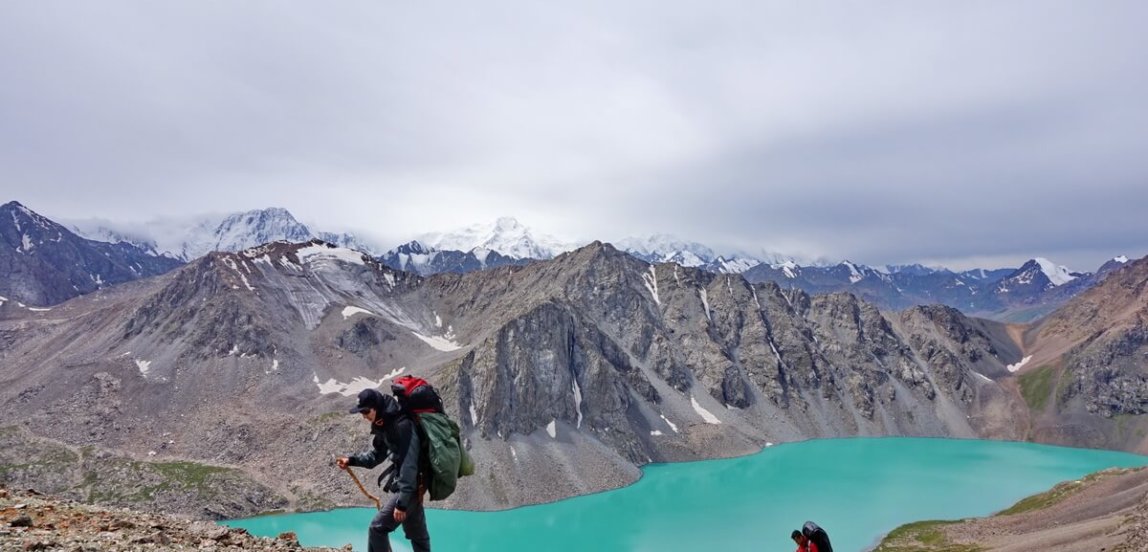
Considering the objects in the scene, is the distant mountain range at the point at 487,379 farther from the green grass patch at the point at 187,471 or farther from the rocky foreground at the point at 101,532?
the rocky foreground at the point at 101,532

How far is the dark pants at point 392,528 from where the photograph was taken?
10289 millimetres

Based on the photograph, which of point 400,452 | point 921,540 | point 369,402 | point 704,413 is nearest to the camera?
point 369,402

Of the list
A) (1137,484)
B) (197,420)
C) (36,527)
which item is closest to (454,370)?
(197,420)

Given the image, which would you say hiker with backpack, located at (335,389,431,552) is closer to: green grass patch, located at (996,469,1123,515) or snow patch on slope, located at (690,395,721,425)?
green grass patch, located at (996,469,1123,515)

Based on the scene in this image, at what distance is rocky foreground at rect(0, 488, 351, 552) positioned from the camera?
11.0 meters

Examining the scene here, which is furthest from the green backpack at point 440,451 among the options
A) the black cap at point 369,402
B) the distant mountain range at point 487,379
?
the distant mountain range at point 487,379

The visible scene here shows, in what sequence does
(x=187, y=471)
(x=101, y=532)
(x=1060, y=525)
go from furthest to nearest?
(x=187, y=471) < (x=1060, y=525) < (x=101, y=532)

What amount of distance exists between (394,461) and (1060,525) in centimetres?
7911

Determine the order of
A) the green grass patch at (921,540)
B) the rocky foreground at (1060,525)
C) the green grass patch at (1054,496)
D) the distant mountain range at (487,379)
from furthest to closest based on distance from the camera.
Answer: the distant mountain range at (487,379), the green grass patch at (1054,496), the green grass patch at (921,540), the rocky foreground at (1060,525)

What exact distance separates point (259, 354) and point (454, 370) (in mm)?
49582

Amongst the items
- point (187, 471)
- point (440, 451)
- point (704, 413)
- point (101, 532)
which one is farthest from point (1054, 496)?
point (187, 471)

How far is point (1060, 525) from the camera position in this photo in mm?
64625

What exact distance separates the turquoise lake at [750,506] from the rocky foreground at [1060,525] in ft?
23.0

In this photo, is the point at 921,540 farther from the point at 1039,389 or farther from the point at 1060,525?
the point at 1039,389
